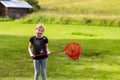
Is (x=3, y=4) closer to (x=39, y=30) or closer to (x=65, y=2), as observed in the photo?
(x=65, y=2)

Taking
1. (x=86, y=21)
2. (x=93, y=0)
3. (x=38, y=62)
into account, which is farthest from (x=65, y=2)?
(x=38, y=62)

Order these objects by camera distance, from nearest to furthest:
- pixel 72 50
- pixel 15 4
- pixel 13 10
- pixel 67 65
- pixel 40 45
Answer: pixel 40 45
pixel 72 50
pixel 67 65
pixel 13 10
pixel 15 4

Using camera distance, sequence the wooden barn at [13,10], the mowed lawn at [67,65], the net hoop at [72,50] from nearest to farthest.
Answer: the net hoop at [72,50] → the mowed lawn at [67,65] → the wooden barn at [13,10]

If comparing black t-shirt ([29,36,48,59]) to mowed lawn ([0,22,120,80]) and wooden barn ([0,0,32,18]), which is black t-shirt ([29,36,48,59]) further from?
wooden barn ([0,0,32,18])

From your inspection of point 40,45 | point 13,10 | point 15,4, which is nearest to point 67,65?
point 40,45

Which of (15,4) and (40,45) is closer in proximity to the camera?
(40,45)

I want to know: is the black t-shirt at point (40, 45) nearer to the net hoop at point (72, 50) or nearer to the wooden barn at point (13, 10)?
the net hoop at point (72, 50)

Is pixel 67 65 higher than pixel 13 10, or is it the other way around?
pixel 67 65

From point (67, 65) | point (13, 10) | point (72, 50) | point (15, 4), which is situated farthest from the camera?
point (15, 4)

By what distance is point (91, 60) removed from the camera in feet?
61.3

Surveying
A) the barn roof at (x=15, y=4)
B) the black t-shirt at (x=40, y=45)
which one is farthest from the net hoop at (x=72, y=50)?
the barn roof at (x=15, y=4)

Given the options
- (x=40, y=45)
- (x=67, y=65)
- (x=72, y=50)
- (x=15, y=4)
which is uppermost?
(x=40, y=45)

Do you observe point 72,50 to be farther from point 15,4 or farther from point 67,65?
point 15,4

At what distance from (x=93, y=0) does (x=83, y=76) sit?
264 ft
